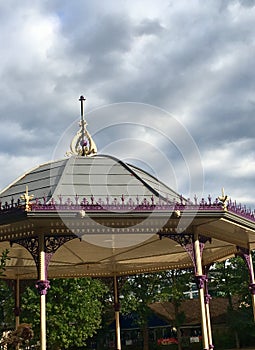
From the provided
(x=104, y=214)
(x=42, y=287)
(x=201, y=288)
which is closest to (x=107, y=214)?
(x=104, y=214)

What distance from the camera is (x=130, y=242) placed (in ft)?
75.5

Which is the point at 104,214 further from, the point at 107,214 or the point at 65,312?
the point at 65,312

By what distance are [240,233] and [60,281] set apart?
21.3 meters

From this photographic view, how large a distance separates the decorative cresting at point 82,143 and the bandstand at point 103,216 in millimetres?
47

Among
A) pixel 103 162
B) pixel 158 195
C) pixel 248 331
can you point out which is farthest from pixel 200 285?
pixel 248 331

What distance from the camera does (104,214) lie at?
1758 cm

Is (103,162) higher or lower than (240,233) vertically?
higher

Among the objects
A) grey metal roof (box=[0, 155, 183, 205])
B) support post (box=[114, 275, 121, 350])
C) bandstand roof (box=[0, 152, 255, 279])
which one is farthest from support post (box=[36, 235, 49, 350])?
support post (box=[114, 275, 121, 350])

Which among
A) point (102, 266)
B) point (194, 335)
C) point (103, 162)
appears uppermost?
point (103, 162)

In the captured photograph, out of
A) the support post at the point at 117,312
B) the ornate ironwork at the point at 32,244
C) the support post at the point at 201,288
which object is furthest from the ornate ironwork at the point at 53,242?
the support post at the point at 117,312

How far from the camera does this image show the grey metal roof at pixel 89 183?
63.1ft

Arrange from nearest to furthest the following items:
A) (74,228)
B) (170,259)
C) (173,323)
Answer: (74,228) → (170,259) → (173,323)

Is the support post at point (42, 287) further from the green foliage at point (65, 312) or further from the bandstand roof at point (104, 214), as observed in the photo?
the green foliage at point (65, 312)

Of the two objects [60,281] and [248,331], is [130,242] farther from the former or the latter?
[248,331]
